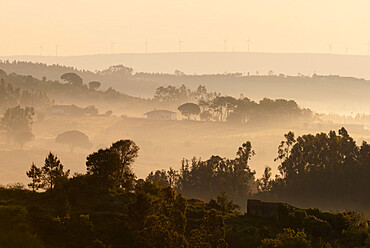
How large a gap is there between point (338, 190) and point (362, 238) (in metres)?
72.5

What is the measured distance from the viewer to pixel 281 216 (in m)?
93.9

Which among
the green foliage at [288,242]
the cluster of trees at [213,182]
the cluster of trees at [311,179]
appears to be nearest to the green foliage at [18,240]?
the green foliage at [288,242]

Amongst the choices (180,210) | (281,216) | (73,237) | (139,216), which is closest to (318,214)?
(281,216)

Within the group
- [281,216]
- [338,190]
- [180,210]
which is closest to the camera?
[180,210]

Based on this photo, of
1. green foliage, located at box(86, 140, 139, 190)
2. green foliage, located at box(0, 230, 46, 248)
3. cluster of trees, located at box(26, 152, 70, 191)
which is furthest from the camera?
green foliage, located at box(86, 140, 139, 190)

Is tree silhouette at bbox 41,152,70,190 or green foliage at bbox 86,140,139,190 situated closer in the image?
tree silhouette at bbox 41,152,70,190

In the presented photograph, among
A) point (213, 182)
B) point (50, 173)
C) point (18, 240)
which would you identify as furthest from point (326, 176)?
point (18, 240)

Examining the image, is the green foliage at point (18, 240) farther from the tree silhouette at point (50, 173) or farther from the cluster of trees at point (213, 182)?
the cluster of trees at point (213, 182)

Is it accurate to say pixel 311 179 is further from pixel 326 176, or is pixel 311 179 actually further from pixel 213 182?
pixel 213 182

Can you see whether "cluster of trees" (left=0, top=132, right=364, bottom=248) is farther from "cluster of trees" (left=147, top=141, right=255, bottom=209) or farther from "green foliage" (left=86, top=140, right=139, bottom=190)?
"cluster of trees" (left=147, top=141, right=255, bottom=209)

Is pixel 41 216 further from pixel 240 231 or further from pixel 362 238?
pixel 362 238

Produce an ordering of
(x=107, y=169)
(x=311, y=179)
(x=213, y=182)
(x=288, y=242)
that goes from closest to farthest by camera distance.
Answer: (x=288, y=242), (x=107, y=169), (x=311, y=179), (x=213, y=182)

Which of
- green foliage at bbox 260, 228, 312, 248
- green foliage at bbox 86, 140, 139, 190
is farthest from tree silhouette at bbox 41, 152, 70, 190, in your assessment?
green foliage at bbox 260, 228, 312, 248

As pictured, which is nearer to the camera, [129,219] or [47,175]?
[129,219]
